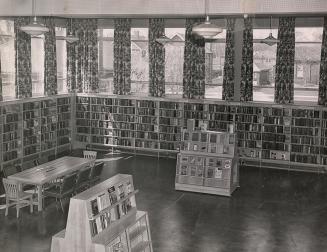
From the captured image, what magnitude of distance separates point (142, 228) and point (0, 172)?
6.62 meters

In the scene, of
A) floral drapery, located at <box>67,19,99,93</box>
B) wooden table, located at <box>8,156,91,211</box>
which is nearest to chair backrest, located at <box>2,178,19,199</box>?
wooden table, located at <box>8,156,91,211</box>

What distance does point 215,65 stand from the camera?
14406 mm

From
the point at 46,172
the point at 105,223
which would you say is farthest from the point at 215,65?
the point at 105,223

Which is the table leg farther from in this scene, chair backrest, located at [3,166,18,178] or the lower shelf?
the lower shelf

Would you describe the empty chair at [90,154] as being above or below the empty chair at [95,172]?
above

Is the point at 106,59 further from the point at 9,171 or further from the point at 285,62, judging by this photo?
the point at 9,171

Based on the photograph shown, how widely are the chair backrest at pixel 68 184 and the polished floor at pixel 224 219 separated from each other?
0.46m

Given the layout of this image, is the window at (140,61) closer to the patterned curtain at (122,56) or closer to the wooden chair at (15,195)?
the patterned curtain at (122,56)

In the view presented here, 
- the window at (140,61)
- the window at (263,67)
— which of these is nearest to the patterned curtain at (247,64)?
the window at (263,67)

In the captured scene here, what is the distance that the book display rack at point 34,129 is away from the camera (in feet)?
41.1

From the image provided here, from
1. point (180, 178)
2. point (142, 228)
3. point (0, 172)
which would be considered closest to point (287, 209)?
point (180, 178)

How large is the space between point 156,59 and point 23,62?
→ 12.8ft

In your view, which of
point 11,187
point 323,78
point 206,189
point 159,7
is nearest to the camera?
point 11,187

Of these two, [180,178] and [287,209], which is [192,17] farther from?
[287,209]
